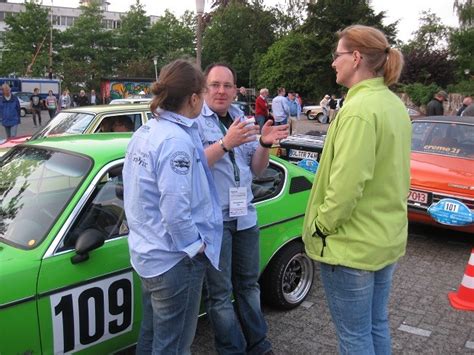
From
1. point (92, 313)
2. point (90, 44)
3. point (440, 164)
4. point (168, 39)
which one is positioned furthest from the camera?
point (168, 39)

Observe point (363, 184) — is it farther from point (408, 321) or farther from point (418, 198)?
point (418, 198)

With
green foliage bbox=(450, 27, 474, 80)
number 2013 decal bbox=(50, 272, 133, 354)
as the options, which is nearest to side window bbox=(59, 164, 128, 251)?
number 2013 decal bbox=(50, 272, 133, 354)

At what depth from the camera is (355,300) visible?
209 cm

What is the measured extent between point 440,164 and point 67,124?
532 cm

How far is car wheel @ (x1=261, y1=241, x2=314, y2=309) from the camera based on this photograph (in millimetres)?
3730

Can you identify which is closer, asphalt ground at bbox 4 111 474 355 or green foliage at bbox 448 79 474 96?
asphalt ground at bbox 4 111 474 355

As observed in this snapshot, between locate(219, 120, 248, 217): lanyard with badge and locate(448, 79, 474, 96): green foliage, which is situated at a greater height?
locate(448, 79, 474, 96): green foliage

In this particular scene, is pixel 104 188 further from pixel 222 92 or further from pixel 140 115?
pixel 140 115

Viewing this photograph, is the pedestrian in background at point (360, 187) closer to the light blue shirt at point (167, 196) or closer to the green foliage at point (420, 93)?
the light blue shirt at point (167, 196)

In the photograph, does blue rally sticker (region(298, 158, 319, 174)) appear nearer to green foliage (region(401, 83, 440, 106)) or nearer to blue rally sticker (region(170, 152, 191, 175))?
blue rally sticker (region(170, 152, 191, 175))

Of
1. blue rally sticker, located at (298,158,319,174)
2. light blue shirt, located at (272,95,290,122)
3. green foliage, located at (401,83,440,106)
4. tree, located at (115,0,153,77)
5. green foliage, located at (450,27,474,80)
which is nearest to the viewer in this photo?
blue rally sticker, located at (298,158,319,174)

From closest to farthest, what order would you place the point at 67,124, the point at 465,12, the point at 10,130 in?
the point at 67,124
the point at 10,130
the point at 465,12

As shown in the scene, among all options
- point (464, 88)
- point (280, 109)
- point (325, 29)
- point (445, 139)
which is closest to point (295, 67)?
point (325, 29)

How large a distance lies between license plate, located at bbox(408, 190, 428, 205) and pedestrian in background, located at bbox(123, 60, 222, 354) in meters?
3.97
